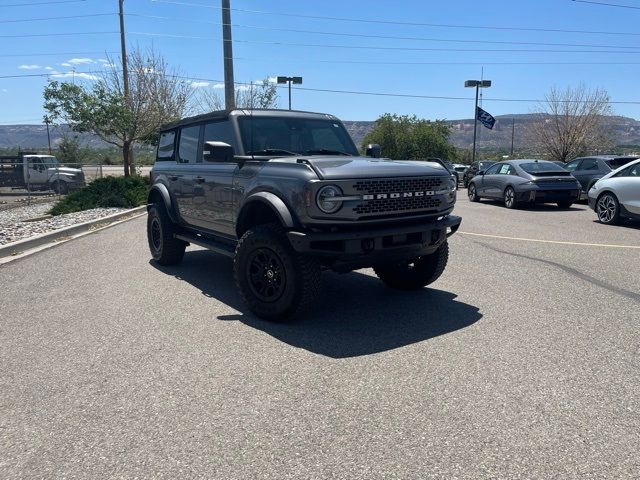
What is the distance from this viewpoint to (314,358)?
408 cm

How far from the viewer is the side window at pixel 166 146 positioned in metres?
7.65

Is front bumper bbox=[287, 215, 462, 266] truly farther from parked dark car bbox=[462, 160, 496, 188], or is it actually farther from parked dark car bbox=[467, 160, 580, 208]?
parked dark car bbox=[462, 160, 496, 188]

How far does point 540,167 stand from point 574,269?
976 centimetres

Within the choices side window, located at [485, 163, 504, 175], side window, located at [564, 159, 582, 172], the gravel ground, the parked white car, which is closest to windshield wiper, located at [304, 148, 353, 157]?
the gravel ground

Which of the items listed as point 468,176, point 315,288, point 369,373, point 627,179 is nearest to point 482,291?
point 315,288

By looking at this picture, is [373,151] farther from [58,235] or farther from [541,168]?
[541,168]

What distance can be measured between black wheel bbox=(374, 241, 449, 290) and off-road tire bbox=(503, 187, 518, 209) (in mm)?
10947

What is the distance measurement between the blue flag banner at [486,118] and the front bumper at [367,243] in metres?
39.8

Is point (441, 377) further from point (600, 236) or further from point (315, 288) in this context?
point (600, 236)

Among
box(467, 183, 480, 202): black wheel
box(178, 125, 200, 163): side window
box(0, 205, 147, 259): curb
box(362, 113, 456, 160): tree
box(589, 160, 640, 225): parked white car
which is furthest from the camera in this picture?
box(362, 113, 456, 160): tree

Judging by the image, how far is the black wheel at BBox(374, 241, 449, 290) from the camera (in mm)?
5723

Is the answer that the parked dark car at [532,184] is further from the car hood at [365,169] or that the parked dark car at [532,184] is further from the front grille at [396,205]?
the front grille at [396,205]

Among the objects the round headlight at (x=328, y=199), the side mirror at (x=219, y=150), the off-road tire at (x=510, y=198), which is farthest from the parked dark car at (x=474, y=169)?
→ the round headlight at (x=328, y=199)

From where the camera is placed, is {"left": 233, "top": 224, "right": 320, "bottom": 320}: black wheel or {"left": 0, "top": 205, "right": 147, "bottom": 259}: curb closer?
{"left": 233, "top": 224, "right": 320, "bottom": 320}: black wheel
